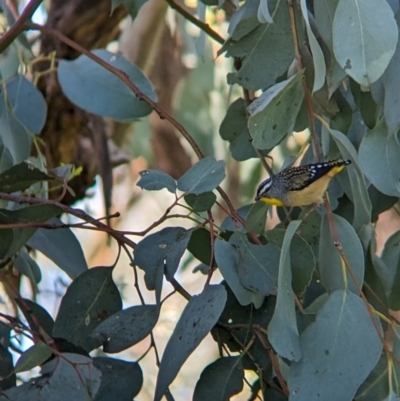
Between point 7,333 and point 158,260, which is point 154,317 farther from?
point 7,333

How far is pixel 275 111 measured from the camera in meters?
0.96

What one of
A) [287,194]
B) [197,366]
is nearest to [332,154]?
[287,194]

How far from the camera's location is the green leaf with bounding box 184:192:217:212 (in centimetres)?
102

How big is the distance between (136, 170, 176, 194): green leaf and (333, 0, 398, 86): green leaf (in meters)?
0.26

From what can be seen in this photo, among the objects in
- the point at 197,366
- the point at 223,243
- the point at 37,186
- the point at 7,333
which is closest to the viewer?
the point at 223,243

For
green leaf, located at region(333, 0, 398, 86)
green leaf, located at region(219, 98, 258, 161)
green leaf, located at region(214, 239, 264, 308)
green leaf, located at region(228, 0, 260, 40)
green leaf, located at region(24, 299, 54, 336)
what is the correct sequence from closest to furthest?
green leaf, located at region(333, 0, 398, 86)
green leaf, located at region(214, 239, 264, 308)
green leaf, located at region(228, 0, 260, 40)
green leaf, located at region(24, 299, 54, 336)
green leaf, located at region(219, 98, 258, 161)

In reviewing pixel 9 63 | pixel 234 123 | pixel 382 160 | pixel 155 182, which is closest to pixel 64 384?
pixel 155 182

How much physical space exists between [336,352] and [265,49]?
1.44 feet

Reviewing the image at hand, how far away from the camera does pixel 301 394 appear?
→ 888 millimetres

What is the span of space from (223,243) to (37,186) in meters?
0.55

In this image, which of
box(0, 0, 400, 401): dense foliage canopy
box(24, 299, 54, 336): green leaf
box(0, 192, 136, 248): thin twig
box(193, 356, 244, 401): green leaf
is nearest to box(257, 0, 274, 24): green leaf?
box(0, 0, 400, 401): dense foliage canopy

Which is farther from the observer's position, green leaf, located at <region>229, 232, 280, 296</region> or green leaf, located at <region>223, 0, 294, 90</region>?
green leaf, located at <region>223, 0, 294, 90</region>

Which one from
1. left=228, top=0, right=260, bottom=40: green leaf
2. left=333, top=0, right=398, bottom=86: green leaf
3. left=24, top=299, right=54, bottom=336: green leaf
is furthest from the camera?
left=24, top=299, right=54, bottom=336: green leaf

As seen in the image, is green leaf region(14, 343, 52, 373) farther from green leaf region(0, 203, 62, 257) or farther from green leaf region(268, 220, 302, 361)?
green leaf region(268, 220, 302, 361)
